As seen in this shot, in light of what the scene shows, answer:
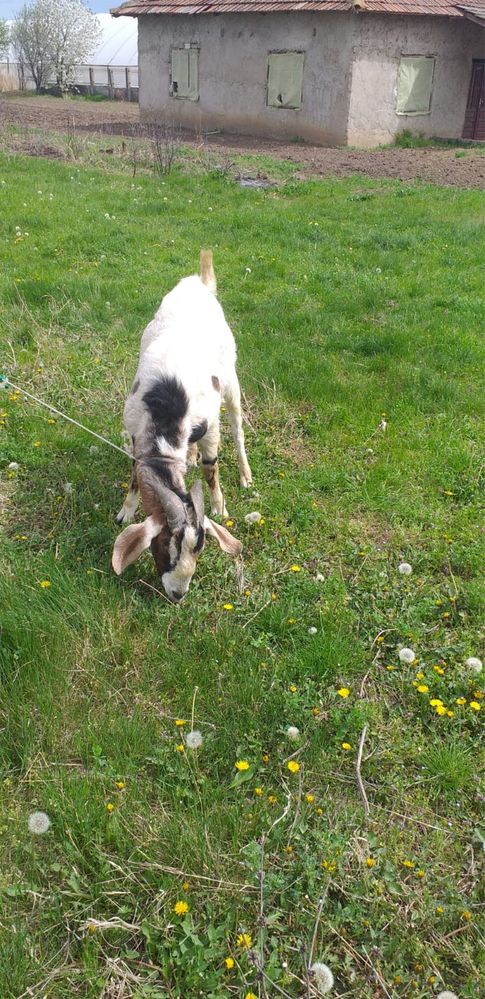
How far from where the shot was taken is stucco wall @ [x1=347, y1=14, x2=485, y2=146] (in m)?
17.5

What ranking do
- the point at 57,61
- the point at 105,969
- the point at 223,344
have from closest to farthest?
the point at 105,969 → the point at 223,344 → the point at 57,61

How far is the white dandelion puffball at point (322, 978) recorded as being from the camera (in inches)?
81.6

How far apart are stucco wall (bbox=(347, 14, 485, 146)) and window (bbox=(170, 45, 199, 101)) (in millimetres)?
6017

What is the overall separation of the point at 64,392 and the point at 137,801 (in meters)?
3.37

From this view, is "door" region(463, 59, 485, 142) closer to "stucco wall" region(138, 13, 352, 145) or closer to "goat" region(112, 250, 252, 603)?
"stucco wall" region(138, 13, 352, 145)

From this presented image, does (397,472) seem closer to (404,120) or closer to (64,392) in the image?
(64,392)

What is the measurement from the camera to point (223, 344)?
4496 mm

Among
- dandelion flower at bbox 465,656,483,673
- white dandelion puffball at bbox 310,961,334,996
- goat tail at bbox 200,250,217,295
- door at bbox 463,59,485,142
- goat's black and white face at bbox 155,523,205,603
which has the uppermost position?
door at bbox 463,59,485,142

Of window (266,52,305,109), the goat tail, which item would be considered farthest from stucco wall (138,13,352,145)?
the goat tail

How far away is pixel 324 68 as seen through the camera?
1786 centimetres

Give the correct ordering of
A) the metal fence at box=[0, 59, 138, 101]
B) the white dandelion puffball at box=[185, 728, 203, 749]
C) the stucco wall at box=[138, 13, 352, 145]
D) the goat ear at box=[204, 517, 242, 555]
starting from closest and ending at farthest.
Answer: the white dandelion puffball at box=[185, 728, 203, 749] < the goat ear at box=[204, 517, 242, 555] < the stucco wall at box=[138, 13, 352, 145] < the metal fence at box=[0, 59, 138, 101]

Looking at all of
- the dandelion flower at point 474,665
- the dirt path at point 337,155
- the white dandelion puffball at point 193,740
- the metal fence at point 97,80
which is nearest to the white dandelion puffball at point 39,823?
the white dandelion puffball at point 193,740

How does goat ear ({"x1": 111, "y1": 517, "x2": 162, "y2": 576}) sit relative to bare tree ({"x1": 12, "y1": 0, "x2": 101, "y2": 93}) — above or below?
below

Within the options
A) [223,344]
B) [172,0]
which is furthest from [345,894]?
[172,0]
